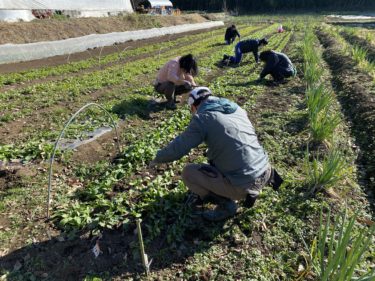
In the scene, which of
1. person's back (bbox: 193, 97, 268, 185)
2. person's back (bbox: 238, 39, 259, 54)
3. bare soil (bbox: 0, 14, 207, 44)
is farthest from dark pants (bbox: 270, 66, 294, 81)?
bare soil (bbox: 0, 14, 207, 44)

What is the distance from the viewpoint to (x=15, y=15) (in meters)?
14.7

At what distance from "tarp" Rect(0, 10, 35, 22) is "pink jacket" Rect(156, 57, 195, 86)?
11.3 meters

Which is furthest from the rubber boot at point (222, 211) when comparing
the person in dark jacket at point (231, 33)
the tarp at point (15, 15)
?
the tarp at point (15, 15)

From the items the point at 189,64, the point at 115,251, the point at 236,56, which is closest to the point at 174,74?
the point at 189,64

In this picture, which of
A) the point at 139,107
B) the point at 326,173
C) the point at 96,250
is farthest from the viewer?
the point at 139,107

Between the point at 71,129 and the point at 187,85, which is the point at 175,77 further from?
the point at 71,129

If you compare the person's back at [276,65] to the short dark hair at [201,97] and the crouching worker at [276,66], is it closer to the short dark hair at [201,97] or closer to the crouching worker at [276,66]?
the crouching worker at [276,66]

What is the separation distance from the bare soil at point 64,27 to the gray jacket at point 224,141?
11595mm

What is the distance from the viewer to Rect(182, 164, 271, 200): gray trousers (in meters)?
3.14

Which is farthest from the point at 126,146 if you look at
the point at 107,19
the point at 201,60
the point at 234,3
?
the point at 234,3

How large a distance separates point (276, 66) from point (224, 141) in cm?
650

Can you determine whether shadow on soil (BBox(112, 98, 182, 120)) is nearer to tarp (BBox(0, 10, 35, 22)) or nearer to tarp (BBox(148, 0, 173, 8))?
tarp (BBox(0, 10, 35, 22))

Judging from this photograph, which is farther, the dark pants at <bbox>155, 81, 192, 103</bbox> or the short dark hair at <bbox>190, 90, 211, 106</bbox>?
the dark pants at <bbox>155, 81, 192, 103</bbox>

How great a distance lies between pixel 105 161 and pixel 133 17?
18837 millimetres
